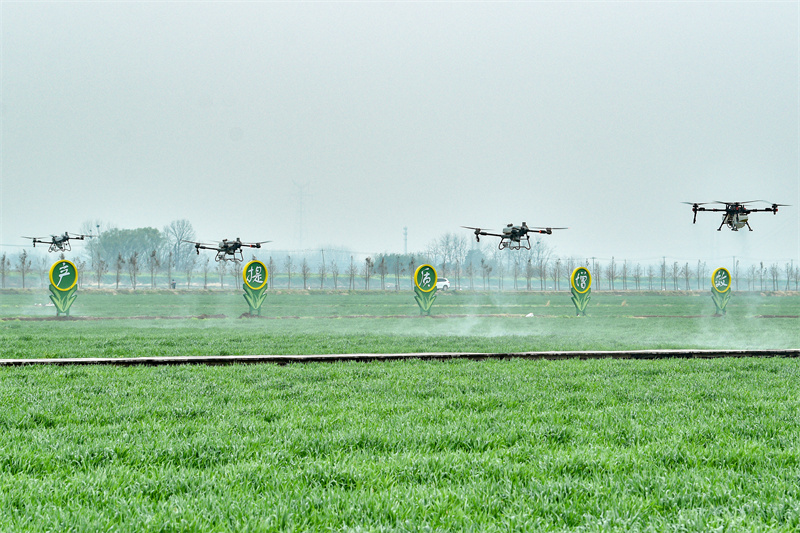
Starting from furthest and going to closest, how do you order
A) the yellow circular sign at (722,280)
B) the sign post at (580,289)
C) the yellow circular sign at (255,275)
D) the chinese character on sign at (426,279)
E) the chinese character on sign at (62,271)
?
the yellow circular sign at (722,280)
the sign post at (580,289)
the chinese character on sign at (426,279)
the yellow circular sign at (255,275)
the chinese character on sign at (62,271)

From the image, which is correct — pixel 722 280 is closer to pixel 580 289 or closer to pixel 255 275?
pixel 580 289

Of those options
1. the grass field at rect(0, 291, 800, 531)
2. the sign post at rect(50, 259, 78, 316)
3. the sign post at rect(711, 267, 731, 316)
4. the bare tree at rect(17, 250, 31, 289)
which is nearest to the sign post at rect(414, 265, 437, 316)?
the sign post at rect(50, 259, 78, 316)

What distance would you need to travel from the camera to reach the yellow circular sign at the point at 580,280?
31272mm

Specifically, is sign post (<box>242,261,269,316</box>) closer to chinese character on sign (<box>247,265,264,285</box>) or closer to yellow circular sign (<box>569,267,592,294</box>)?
chinese character on sign (<box>247,265,264,285</box>)

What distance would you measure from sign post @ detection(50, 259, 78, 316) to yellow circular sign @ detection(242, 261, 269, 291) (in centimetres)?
742

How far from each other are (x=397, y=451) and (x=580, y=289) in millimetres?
28612

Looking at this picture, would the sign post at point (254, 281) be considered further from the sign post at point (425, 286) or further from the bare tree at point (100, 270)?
the bare tree at point (100, 270)

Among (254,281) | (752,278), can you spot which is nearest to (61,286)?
(254,281)

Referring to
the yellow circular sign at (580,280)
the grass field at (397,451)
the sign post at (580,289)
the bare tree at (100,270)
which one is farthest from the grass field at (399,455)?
the bare tree at (100,270)

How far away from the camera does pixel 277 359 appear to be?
9.20 meters

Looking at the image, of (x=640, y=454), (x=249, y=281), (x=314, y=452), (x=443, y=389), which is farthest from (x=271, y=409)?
(x=249, y=281)

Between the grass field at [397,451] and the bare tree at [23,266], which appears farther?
the bare tree at [23,266]

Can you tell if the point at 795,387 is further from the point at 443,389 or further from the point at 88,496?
the point at 88,496

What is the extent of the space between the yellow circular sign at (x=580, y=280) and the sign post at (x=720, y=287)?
24.3 ft
